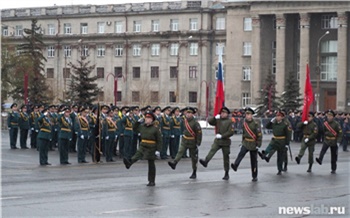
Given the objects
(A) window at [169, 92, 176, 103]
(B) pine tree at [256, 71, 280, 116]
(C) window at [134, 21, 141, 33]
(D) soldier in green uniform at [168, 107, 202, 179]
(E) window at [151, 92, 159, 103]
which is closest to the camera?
(D) soldier in green uniform at [168, 107, 202, 179]

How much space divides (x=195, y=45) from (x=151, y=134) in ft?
275

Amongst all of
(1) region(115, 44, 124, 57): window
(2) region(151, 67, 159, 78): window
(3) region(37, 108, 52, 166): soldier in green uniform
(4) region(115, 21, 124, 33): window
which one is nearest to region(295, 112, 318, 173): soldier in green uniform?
(3) region(37, 108, 52, 166): soldier in green uniform

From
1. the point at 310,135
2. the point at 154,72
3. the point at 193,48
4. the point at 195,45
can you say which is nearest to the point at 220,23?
the point at 195,45

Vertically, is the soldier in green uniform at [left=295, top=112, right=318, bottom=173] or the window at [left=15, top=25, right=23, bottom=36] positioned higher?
the window at [left=15, top=25, right=23, bottom=36]

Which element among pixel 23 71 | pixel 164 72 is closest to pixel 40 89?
pixel 23 71

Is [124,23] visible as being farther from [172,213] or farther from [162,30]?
[172,213]

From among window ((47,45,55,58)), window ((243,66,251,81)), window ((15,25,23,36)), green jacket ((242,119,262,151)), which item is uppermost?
window ((15,25,23,36))

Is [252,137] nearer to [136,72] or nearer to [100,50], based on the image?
[136,72]

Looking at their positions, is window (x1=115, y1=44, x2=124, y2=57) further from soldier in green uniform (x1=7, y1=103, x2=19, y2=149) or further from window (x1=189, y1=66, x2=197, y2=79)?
soldier in green uniform (x1=7, y1=103, x2=19, y2=149)

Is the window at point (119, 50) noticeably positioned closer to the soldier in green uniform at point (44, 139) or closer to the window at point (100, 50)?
the window at point (100, 50)

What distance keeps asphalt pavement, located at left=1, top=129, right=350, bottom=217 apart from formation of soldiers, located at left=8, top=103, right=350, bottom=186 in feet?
1.80

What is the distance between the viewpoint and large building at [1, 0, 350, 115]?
3733 inches

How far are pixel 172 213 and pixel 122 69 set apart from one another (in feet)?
303

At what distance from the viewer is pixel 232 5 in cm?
9919
